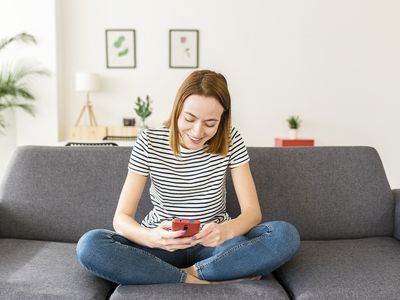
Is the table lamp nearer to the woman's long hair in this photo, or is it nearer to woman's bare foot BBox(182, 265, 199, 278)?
the woman's long hair

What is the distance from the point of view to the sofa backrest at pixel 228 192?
196cm

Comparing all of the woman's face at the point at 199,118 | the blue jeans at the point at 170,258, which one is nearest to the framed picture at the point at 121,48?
the woman's face at the point at 199,118

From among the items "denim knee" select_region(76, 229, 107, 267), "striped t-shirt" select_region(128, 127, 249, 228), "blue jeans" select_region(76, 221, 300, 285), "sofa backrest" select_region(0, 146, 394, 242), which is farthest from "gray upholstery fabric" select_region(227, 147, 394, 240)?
"denim knee" select_region(76, 229, 107, 267)

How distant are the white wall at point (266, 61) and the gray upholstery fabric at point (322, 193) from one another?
2.98 metres

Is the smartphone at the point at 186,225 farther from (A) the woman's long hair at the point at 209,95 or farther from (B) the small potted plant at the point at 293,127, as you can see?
(B) the small potted plant at the point at 293,127

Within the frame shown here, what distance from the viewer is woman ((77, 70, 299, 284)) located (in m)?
1.48

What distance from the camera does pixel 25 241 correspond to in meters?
1.90

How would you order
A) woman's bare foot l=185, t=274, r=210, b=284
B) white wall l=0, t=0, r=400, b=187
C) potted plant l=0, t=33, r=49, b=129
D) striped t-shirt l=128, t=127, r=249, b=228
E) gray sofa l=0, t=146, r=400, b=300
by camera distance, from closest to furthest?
woman's bare foot l=185, t=274, r=210, b=284
striped t-shirt l=128, t=127, r=249, b=228
gray sofa l=0, t=146, r=400, b=300
potted plant l=0, t=33, r=49, b=129
white wall l=0, t=0, r=400, b=187

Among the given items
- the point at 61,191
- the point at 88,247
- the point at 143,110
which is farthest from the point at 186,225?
the point at 143,110

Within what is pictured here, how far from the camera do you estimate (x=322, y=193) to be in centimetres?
205

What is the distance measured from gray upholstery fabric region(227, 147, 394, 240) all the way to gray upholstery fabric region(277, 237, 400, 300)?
0.34 ft

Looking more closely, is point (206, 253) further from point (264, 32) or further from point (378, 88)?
point (378, 88)

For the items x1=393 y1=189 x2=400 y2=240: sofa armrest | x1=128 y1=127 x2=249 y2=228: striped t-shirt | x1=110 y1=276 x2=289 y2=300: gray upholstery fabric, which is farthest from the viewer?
x1=393 y1=189 x2=400 y2=240: sofa armrest

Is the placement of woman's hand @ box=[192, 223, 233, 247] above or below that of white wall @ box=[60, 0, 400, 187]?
below
